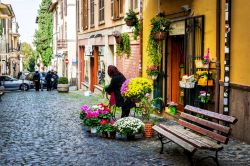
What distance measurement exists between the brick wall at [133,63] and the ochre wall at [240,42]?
7724mm

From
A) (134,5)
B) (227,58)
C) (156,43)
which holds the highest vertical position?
(134,5)

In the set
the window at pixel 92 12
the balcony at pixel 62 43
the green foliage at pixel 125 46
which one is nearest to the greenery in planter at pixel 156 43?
the green foliage at pixel 125 46

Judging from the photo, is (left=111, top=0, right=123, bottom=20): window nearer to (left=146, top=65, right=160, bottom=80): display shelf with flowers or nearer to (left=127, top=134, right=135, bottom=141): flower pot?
(left=146, top=65, right=160, bottom=80): display shelf with flowers

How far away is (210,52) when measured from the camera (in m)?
11.5

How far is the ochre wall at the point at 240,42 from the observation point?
9.63 meters

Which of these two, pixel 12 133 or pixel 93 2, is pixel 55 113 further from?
pixel 93 2

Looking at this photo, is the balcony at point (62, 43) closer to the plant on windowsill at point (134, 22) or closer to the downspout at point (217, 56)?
the plant on windowsill at point (134, 22)

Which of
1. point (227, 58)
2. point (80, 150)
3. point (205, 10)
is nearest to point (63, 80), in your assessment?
point (205, 10)

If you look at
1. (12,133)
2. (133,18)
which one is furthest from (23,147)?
(133,18)

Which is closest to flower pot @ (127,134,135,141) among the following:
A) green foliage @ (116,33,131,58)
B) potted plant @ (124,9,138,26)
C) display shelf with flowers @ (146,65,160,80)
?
display shelf with flowers @ (146,65,160,80)

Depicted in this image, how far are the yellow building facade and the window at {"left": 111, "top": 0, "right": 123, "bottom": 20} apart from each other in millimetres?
5286

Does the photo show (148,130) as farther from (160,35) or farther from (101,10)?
(101,10)

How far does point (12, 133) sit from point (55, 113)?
200 inches

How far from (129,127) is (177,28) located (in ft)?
14.5
